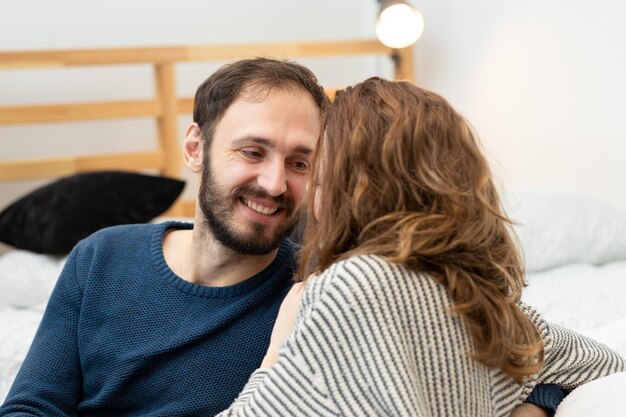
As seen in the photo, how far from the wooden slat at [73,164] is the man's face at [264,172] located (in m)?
1.84

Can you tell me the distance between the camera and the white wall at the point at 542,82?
2600 millimetres

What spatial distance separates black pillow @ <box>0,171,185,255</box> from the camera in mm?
2467

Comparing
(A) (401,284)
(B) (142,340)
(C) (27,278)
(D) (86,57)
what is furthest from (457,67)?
(A) (401,284)

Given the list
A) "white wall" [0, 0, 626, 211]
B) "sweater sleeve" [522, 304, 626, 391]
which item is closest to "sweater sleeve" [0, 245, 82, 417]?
"sweater sleeve" [522, 304, 626, 391]

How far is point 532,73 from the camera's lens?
116 inches

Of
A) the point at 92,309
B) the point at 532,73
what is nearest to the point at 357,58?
the point at 532,73

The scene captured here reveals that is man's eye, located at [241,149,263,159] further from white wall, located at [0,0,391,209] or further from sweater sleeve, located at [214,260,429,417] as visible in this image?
white wall, located at [0,0,391,209]

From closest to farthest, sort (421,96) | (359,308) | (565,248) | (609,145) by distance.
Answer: (359,308), (421,96), (565,248), (609,145)

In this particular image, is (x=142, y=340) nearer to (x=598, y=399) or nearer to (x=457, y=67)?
(x=598, y=399)

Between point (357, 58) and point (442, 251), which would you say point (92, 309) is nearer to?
point (442, 251)

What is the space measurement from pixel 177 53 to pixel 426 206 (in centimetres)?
229

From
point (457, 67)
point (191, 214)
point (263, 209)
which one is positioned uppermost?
point (263, 209)

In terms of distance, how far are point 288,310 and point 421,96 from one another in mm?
304

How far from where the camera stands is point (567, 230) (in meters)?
2.31
